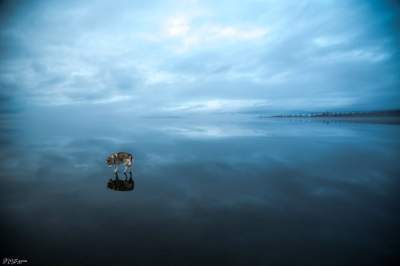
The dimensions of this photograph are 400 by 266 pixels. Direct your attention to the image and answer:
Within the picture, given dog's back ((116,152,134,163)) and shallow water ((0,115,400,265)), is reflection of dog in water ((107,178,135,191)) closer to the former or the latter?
shallow water ((0,115,400,265))

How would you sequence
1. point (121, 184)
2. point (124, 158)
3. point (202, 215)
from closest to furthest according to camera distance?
point (202, 215), point (121, 184), point (124, 158)

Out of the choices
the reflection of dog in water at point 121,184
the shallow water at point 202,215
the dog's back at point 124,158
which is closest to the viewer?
the shallow water at point 202,215

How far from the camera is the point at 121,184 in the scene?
946cm

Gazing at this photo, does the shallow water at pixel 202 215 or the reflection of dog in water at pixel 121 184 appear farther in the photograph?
the reflection of dog in water at pixel 121 184

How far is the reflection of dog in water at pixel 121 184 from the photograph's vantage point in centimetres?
899

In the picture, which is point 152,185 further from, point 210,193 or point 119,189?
point 210,193

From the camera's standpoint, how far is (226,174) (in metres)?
11.5

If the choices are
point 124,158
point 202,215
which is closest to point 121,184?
point 124,158

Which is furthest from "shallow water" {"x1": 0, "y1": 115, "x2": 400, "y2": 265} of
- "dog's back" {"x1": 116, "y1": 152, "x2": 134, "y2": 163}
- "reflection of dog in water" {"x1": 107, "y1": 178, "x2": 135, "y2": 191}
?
"dog's back" {"x1": 116, "y1": 152, "x2": 134, "y2": 163}

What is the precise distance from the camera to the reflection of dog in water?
8994 mm

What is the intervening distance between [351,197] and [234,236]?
18.3ft

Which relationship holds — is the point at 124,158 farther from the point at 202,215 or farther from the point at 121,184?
the point at 202,215

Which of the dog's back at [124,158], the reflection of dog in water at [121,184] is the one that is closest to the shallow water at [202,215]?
the reflection of dog in water at [121,184]

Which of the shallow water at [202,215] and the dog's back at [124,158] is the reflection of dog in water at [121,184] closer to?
the shallow water at [202,215]
